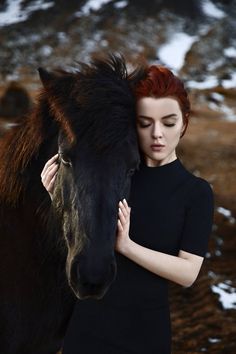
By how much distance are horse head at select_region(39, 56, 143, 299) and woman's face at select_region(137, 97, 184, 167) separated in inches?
2.6

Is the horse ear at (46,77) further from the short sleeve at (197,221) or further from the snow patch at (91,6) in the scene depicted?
the snow patch at (91,6)

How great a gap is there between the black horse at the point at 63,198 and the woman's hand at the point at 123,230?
0.07 ft

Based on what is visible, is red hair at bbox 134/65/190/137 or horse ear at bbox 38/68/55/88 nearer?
red hair at bbox 134/65/190/137

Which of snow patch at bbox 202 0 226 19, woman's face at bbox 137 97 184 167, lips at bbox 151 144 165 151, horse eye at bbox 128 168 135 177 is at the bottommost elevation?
snow patch at bbox 202 0 226 19

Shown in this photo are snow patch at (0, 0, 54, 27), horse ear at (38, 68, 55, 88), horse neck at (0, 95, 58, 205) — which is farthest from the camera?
snow patch at (0, 0, 54, 27)

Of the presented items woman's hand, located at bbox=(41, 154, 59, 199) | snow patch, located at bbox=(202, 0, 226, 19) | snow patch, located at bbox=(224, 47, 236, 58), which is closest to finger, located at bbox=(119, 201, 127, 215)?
woman's hand, located at bbox=(41, 154, 59, 199)

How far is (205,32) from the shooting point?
992 inches

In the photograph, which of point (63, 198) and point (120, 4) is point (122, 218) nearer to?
point (63, 198)

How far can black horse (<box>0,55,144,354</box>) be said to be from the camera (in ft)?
6.21

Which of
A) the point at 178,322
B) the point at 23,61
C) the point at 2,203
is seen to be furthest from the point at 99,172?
the point at 23,61

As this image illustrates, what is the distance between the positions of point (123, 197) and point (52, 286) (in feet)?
2.38

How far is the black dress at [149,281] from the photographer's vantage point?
1917 millimetres

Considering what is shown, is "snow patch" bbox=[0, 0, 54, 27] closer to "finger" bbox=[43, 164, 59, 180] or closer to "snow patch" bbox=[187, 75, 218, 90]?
"snow patch" bbox=[187, 75, 218, 90]

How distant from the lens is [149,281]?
6.37ft
